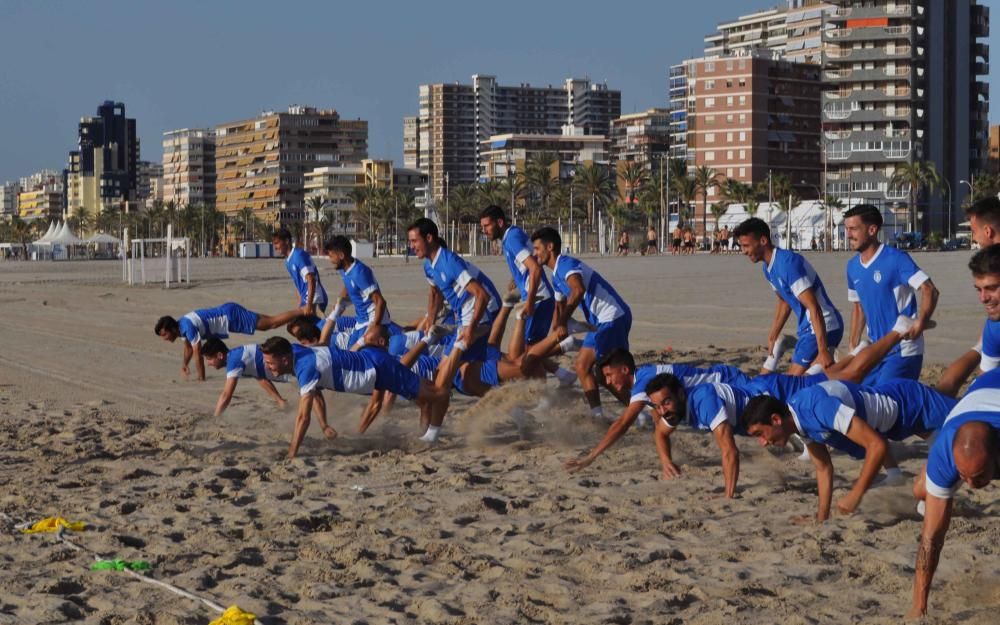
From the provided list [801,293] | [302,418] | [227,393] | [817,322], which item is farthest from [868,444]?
[227,393]

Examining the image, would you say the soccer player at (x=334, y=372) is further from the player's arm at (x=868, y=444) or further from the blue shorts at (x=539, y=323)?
the player's arm at (x=868, y=444)

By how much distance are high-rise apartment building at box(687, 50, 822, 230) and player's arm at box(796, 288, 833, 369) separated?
108 meters

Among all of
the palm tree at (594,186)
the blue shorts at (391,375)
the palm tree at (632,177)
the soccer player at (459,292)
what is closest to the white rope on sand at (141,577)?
the blue shorts at (391,375)

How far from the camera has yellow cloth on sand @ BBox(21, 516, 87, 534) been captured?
7.76m

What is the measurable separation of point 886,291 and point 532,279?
3438 mm

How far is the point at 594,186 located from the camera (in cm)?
12538

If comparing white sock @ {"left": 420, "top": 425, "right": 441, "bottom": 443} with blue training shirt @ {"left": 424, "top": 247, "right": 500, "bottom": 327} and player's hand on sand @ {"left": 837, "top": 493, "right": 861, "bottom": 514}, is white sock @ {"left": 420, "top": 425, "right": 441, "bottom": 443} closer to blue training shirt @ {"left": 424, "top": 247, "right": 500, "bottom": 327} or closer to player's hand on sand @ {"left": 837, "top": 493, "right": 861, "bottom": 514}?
blue training shirt @ {"left": 424, "top": 247, "right": 500, "bottom": 327}

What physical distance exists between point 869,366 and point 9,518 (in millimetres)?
5376

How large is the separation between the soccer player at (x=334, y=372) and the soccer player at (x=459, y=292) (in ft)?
1.74

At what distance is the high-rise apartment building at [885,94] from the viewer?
362 ft

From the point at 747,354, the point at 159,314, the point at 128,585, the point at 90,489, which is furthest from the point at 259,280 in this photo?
the point at 128,585

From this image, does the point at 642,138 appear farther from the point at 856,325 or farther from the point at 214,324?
the point at 856,325

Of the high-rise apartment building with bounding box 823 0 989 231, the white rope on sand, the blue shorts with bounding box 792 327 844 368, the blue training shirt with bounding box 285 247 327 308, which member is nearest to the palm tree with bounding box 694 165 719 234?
the high-rise apartment building with bounding box 823 0 989 231

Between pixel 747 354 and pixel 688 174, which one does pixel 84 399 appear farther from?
pixel 688 174
